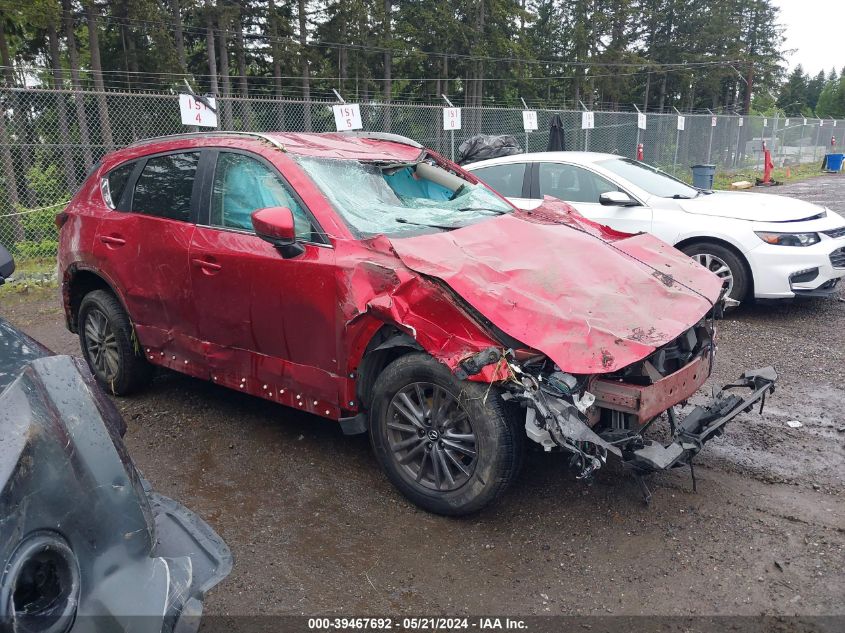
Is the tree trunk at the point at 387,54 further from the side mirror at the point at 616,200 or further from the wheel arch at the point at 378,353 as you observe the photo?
the wheel arch at the point at 378,353

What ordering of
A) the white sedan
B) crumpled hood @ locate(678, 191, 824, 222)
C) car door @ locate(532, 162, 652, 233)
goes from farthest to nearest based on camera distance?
car door @ locate(532, 162, 652, 233)
crumpled hood @ locate(678, 191, 824, 222)
the white sedan

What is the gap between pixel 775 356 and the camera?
556cm

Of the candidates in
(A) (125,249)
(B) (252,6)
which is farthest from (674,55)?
(A) (125,249)

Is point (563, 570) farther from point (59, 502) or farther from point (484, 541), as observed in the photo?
point (59, 502)

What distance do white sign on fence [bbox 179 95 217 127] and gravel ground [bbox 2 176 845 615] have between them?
600 centimetres

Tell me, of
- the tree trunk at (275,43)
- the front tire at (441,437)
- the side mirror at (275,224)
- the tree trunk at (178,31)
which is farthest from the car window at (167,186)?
the tree trunk at (275,43)

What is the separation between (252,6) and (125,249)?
2576cm

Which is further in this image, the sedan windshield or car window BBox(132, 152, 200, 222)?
the sedan windshield

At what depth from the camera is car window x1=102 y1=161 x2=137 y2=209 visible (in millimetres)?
4703

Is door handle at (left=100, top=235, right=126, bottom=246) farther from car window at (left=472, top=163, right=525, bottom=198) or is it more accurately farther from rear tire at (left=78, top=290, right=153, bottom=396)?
car window at (left=472, top=163, right=525, bottom=198)

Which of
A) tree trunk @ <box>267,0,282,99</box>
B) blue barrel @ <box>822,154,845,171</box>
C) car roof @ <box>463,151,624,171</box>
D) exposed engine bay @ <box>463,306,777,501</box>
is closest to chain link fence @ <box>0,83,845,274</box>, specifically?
car roof @ <box>463,151,624,171</box>

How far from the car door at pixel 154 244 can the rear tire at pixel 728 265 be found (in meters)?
4.78

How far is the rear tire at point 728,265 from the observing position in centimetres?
643

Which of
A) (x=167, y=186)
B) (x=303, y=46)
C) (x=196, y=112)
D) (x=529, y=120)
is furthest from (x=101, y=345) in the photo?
(x=303, y=46)
